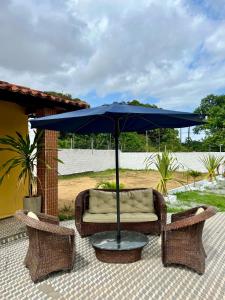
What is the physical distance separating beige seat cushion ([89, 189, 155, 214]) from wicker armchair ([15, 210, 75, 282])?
1.55 m

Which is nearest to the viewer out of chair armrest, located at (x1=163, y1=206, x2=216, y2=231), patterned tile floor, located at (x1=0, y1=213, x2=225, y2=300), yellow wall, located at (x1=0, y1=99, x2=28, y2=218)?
patterned tile floor, located at (x1=0, y1=213, x2=225, y2=300)

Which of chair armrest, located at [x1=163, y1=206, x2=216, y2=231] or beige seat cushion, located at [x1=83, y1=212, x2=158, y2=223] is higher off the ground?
chair armrest, located at [x1=163, y1=206, x2=216, y2=231]

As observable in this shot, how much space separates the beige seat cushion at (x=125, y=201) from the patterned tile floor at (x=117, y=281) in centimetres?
101

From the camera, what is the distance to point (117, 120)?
4.34 metres

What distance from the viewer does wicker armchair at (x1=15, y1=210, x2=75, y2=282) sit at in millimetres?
3482

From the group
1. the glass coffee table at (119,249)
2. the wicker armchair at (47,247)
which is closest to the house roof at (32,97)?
the wicker armchair at (47,247)

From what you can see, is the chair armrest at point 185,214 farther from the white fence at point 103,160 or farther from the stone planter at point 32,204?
the white fence at point 103,160

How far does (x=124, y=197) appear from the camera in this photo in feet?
18.1

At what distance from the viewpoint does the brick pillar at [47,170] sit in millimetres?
6121

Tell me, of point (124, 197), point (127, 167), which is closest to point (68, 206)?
point (124, 197)

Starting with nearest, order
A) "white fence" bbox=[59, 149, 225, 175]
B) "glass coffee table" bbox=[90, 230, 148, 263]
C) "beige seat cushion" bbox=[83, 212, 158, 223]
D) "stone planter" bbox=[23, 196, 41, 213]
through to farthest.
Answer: "glass coffee table" bbox=[90, 230, 148, 263], "beige seat cushion" bbox=[83, 212, 158, 223], "stone planter" bbox=[23, 196, 41, 213], "white fence" bbox=[59, 149, 225, 175]

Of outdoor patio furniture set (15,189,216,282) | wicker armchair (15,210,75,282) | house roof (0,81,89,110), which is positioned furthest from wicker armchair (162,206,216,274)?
house roof (0,81,89,110)

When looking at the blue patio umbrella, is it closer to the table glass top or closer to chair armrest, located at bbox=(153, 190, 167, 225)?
the table glass top

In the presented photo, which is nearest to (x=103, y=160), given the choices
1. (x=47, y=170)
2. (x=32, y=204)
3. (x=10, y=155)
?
(x=10, y=155)
